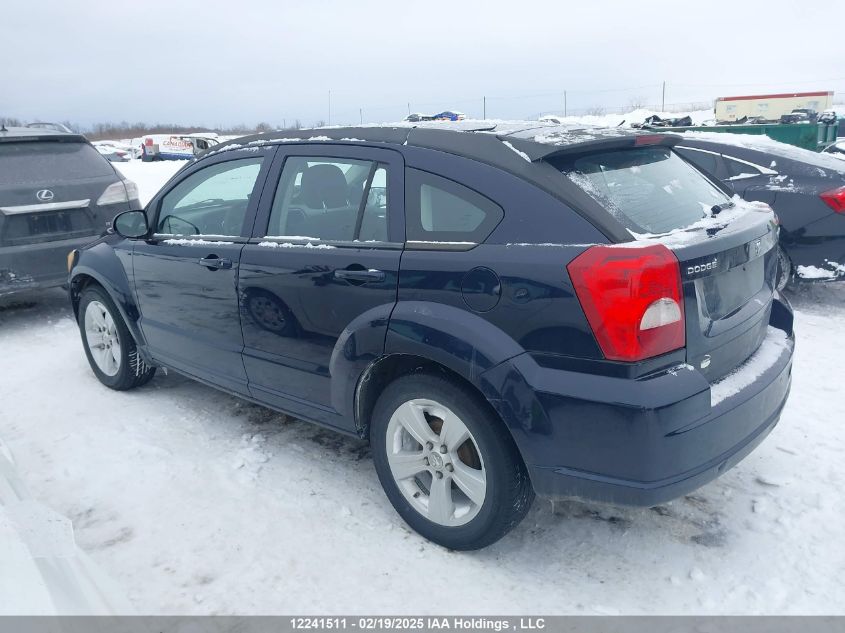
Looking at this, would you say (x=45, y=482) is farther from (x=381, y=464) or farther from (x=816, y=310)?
(x=816, y=310)

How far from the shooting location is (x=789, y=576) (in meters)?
2.62

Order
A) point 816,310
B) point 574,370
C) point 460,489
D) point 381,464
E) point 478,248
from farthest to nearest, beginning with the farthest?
point 816,310 → point 381,464 → point 460,489 → point 478,248 → point 574,370

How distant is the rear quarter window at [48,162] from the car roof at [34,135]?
4cm

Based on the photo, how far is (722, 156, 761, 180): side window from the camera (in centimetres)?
613

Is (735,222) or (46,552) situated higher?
(735,222)

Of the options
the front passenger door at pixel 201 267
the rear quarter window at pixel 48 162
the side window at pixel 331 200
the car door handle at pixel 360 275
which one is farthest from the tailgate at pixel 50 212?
→ the car door handle at pixel 360 275

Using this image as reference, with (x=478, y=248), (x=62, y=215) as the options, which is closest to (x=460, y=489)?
(x=478, y=248)

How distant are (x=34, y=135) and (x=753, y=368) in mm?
6331

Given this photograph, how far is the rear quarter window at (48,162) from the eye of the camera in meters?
6.02

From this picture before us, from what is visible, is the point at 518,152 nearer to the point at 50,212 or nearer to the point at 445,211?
the point at 445,211

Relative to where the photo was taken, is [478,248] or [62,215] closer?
[478,248]

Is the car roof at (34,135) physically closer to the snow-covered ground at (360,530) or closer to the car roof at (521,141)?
the snow-covered ground at (360,530)
